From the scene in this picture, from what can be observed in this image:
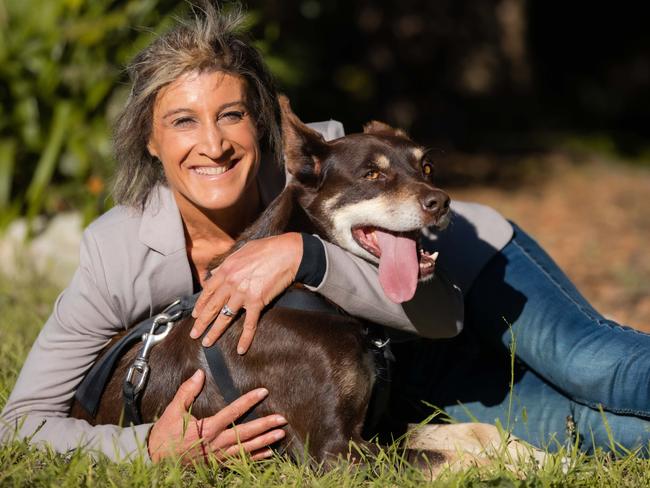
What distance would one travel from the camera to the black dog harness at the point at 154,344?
2.99 meters

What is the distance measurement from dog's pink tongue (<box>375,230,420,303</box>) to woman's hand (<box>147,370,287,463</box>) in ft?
2.00

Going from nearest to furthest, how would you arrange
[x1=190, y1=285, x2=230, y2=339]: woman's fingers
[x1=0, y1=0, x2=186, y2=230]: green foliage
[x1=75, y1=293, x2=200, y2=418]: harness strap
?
[x1=190, y1=285, x2=230, y2=339]: woman's fingers → [x1=75, y1=293, x2=200, y2=418]: harness strap → [x1=0, y1=0, x2=186, y2=230]: green foliage

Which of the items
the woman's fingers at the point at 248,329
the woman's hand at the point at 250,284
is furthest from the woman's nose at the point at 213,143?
the woman's fingers at the point at 248,329

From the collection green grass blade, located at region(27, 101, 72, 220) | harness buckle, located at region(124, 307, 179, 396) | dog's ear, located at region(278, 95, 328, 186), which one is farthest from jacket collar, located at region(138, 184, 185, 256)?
green grass blade, located at region(27, 101, 72, 220)

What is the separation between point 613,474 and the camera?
2832mm

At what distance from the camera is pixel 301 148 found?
3.27 metres

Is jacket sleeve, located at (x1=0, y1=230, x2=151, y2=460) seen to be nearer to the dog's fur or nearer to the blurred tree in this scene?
the dog's fur

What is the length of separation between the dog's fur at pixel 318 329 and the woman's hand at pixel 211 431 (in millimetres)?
67

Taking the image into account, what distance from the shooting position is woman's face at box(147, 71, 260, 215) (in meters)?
3.29

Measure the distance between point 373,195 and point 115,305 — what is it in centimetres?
115

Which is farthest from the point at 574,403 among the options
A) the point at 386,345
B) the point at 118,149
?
the point at 118,149

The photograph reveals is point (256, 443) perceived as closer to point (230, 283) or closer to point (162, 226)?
point (230, 283)

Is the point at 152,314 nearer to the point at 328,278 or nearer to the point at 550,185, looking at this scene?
the point at 328,278

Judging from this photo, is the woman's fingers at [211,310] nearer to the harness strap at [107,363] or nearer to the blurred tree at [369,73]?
the harness strap at [107,363]
